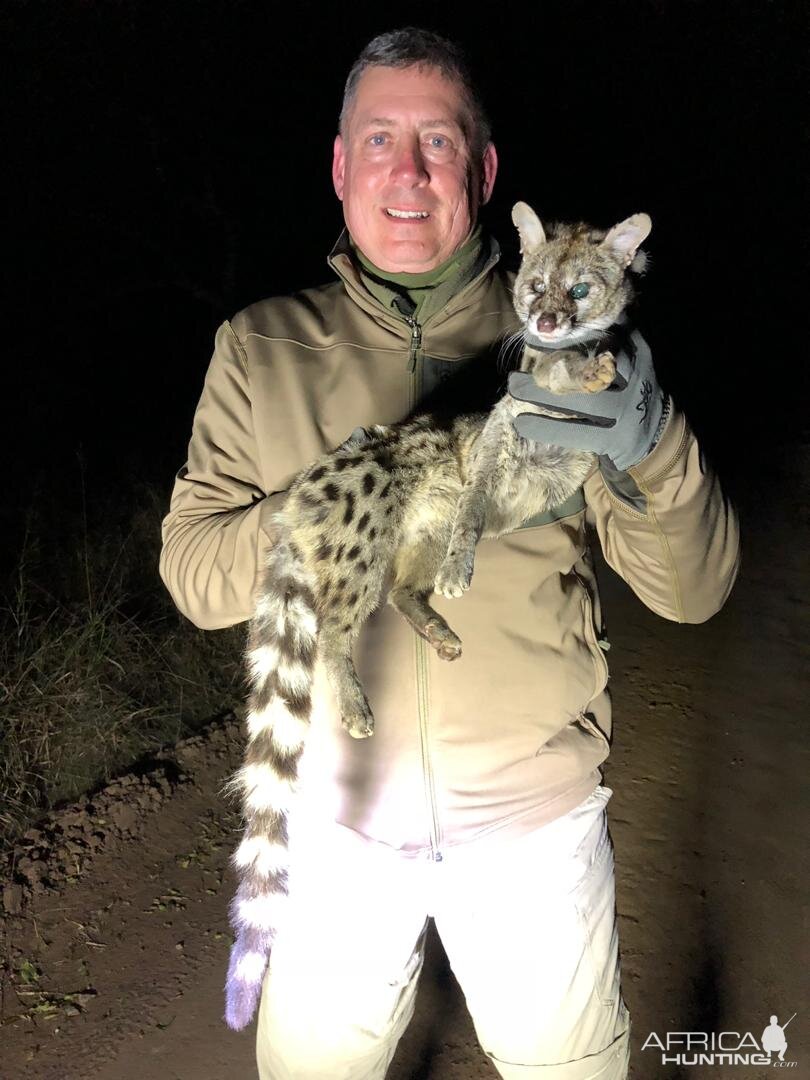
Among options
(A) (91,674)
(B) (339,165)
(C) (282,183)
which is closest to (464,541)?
(B) (339,165)

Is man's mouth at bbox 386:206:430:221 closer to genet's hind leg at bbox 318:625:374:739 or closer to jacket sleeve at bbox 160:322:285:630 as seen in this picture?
jacket sleeve at bbox 160:322:285:630

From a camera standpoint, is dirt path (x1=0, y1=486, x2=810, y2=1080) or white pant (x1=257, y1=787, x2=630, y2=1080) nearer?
white pant (x1=257, y1=787, x2=630, y2=1080)

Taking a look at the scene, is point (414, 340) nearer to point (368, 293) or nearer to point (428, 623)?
point (368, 293)

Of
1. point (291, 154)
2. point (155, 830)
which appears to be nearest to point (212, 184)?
point (291, 154)

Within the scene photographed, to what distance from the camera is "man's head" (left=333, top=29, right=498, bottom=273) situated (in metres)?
2.26

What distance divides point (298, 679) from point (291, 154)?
11745 mm

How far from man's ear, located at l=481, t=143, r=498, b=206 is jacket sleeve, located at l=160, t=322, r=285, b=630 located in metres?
1.03

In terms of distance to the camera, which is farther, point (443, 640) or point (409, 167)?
point (409, 167)

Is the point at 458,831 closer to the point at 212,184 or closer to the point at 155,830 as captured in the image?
the point at 155,830

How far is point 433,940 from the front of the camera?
3.76 meters

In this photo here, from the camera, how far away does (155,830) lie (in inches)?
162

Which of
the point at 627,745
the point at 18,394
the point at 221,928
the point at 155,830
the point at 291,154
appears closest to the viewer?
the point at 221,928

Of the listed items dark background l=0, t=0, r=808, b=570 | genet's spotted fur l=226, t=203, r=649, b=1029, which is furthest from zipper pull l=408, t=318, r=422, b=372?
dark background l=0, t=0, r=808, b=570

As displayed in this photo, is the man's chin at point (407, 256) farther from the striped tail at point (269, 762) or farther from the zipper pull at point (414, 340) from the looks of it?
the striped tail at point (269, 762)
